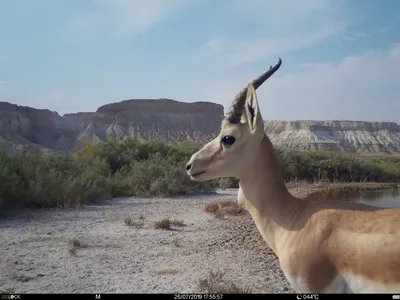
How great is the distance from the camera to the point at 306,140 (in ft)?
422

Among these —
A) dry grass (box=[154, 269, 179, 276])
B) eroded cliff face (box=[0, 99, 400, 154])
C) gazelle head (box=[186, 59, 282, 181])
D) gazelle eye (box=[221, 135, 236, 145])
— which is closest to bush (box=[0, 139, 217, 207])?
dry grass (box=[154, 269, 179, 276])

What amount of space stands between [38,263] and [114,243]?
7.11ft

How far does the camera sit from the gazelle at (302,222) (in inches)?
128

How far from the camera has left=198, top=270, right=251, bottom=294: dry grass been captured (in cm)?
586

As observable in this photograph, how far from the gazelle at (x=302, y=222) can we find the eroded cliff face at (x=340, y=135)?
11570 cm

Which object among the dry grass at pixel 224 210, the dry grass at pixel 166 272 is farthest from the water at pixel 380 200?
the dry grass at pixel 166 272

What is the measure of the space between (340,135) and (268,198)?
145610 mm

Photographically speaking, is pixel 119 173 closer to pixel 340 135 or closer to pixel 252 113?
pixel 252 113

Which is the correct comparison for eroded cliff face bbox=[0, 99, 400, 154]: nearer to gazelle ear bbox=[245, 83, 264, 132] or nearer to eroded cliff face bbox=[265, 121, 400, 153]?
eroded cliff face bbox=[265, 121, 400, 153]

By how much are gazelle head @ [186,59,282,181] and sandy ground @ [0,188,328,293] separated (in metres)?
2.63

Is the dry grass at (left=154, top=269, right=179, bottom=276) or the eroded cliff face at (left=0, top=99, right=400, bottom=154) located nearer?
the dry grass at (left=154, top=269, right=179, bottom=276)

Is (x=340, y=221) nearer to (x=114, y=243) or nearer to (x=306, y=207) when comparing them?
(x=306, y=207)

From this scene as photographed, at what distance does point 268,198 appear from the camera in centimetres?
422

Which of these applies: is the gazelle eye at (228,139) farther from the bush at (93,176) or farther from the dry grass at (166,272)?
the bush at (93,176)
